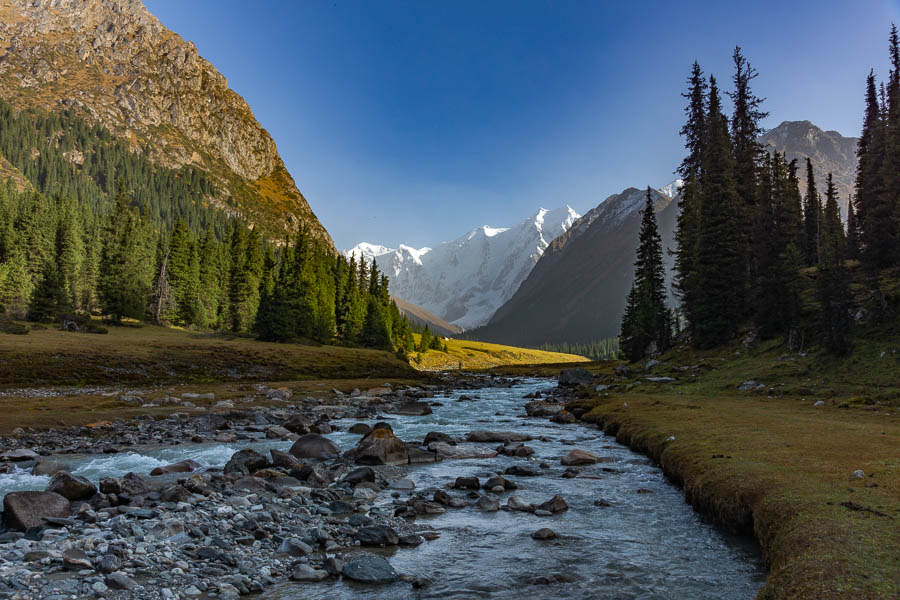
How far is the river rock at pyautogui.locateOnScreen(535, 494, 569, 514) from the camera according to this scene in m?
14.2

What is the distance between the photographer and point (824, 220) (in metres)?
54.6

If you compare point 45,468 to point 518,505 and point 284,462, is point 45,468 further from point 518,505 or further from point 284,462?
point 518,505

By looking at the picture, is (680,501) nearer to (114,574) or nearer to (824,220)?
(114,574)

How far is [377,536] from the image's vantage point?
11.6 metres

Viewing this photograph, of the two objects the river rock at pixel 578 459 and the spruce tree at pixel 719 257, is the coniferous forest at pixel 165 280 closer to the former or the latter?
the spruce tree at pixel 719 257

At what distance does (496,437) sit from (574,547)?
15640 millimetres

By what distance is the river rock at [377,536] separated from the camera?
11.5 meters

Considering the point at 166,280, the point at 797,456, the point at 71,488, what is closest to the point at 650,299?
the point at 797,456

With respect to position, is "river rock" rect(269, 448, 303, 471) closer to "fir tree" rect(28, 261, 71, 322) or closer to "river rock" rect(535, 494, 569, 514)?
"river rock" rect(535, 494, 569, 514)

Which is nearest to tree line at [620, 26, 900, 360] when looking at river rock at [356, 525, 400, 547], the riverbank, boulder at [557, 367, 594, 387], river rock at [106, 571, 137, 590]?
the riverbank

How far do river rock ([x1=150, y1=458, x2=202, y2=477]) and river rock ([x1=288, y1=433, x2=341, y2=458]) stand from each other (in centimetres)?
417

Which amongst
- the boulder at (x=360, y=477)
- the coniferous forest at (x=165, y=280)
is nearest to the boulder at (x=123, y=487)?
the boulder at (x=360, y=477)

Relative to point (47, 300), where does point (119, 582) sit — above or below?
below

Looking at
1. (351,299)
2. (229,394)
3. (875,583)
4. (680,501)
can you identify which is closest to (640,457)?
(680,501)
